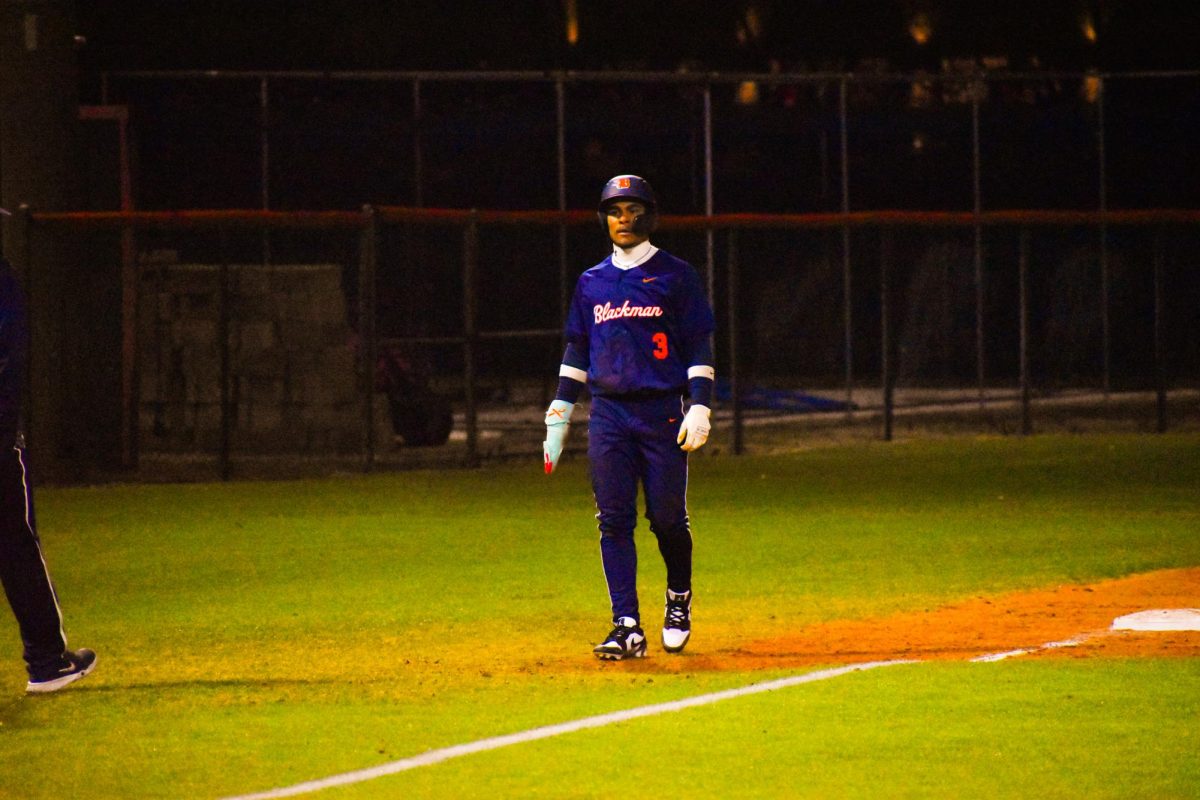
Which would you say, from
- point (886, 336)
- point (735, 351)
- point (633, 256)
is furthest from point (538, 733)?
point (886, 336)

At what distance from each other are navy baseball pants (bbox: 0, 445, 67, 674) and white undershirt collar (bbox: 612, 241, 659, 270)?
2.63m

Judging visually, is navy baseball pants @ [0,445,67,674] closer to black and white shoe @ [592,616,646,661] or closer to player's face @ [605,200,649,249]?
black and white shoe @ [592,616,646,661]

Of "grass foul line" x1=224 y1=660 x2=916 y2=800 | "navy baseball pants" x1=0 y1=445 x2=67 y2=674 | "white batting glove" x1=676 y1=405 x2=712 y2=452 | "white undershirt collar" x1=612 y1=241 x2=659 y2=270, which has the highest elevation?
"white undershirt collar" x1=612 y1=241 x2=659 y2=270

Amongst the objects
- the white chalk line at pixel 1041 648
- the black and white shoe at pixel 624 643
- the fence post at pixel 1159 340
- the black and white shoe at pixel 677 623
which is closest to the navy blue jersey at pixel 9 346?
the black and white shoe at pixel 624 643

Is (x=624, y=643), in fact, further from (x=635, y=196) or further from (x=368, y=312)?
(x=368, y=312)

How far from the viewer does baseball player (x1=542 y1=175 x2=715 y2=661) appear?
822 centimetres

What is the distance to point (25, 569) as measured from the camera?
745 centimetres

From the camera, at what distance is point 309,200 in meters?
26.6

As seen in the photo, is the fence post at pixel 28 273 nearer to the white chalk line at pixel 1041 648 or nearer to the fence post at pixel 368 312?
the fence post at pixel 368 312

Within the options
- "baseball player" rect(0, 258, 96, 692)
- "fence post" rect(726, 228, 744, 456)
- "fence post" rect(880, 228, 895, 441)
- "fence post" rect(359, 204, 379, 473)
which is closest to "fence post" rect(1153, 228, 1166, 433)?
"fence post" rect(880, 228, 895, 441)

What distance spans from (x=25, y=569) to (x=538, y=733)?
2250mm

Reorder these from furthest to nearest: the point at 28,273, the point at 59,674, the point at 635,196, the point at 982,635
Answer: the point at 28,273 → the point at 982,635 → the point at 635,196 → the point at 59,674

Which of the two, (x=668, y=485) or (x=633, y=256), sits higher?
(x=633, y=256)

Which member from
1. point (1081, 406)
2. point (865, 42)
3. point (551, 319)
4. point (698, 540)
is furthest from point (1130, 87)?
point (698, 540)
